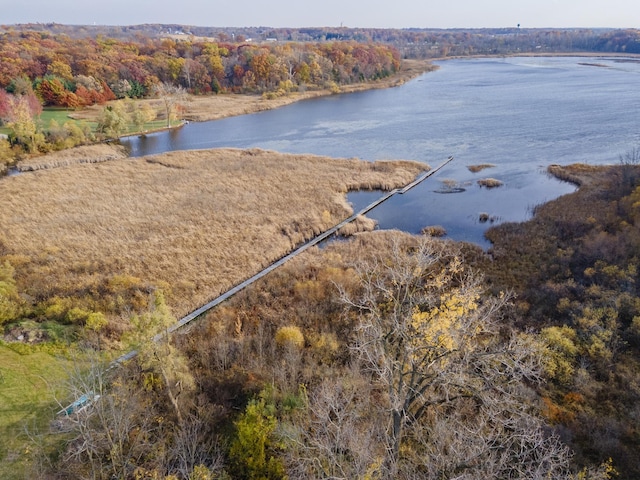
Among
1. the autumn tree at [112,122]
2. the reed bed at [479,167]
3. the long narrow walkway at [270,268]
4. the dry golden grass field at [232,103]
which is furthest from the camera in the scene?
the dry golden grass field at [232,103]

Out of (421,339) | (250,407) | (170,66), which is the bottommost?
(250,407)

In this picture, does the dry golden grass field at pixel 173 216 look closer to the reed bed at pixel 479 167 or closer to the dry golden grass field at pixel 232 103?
the reed bed at pixel 479 167

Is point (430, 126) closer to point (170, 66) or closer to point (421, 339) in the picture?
point (421, 339)

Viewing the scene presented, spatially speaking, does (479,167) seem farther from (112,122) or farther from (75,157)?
(112,122)

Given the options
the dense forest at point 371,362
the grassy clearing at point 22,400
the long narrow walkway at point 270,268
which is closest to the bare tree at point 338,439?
the dense forest at point 371,362

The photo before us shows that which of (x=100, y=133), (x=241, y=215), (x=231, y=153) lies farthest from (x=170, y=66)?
(x=241, y=215)

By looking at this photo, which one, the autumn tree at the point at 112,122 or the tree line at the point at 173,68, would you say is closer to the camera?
the autumn tree at the point at 112,122

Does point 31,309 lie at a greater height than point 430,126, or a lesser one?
lesser

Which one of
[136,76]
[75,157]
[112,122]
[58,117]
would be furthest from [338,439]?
[136,76]
